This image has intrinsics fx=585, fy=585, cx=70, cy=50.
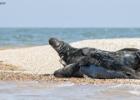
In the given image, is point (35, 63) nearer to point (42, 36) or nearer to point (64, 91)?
point (64, 91)

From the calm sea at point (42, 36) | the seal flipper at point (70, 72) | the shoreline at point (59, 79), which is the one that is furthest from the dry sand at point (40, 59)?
the calm sea at point (42, 36)

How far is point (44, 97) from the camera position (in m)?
13.1

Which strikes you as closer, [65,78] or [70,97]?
[70,97]

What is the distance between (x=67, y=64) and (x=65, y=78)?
3.75 feet

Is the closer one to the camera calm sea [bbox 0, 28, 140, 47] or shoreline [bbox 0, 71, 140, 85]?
shoreline [bbox 0, 71, 140, 85]

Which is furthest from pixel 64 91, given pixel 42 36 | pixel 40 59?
pixel 42 36

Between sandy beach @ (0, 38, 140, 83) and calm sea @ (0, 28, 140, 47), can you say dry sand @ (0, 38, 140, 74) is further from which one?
calm sea @ (0, 28, 140, 47)

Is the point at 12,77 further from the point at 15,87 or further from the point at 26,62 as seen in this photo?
the point at 26,62

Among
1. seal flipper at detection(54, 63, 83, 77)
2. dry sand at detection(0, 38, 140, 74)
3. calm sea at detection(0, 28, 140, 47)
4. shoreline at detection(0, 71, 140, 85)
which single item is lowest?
calm sea at detection(0, 28, 140, 47)

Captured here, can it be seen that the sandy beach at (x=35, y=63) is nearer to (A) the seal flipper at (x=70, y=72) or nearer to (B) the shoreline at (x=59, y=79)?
(B) the shoreline at (x=59, y=79)

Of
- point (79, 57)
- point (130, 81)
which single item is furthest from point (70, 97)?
point (79, 57)

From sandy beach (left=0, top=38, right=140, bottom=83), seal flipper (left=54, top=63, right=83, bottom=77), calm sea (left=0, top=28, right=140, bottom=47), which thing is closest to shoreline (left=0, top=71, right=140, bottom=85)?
sandy beach (left=0, top=38, right=140, bottom=83)

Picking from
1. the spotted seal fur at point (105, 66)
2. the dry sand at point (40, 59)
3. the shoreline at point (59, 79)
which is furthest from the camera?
the dry sand at point (40, 59)

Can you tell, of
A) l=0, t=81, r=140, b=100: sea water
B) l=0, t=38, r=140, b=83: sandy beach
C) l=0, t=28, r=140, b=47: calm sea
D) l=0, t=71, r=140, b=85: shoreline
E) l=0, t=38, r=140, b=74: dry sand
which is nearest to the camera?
l=0, t=81, r=140, b=100: sea water
